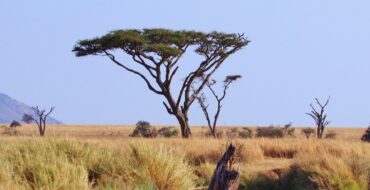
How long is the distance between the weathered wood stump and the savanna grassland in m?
0.19

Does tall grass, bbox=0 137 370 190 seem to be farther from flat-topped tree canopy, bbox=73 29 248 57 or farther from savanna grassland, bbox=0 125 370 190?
flat-topped tree canopy, bbox=73 29 248 57

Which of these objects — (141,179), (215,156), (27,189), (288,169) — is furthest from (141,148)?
(215,156)

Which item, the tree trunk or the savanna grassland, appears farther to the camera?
the tree trunk

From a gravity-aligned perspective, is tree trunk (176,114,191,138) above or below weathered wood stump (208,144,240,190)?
above

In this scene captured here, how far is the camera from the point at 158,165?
1077cm

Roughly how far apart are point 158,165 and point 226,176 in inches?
105

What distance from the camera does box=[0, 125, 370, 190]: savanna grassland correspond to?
8742 millimetres

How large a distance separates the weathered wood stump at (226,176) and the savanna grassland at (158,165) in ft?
0.61

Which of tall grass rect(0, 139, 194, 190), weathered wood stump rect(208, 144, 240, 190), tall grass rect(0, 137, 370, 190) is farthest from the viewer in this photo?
tall grass rect(0, 137, 370, 190)

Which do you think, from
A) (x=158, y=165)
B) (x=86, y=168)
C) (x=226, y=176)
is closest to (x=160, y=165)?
(x=158, y=165)

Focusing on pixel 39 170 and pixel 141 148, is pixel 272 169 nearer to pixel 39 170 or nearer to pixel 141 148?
pixel 141 148

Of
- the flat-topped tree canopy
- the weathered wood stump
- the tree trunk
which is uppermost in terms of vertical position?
the flat-topped tree canopy

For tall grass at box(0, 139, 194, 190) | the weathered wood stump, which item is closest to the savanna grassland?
tall grass at box(0, 139, 194, 190)

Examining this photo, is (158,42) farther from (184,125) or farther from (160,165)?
(160,165)
